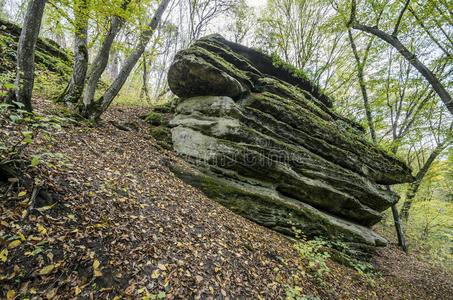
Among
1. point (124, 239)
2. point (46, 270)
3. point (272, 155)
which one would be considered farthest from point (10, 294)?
point (272, 155)

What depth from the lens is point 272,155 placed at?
310 inches

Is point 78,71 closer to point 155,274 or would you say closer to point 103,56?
point 103,56

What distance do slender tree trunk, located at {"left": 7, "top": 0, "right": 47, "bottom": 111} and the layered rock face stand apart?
4454mm

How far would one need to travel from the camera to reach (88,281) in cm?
220

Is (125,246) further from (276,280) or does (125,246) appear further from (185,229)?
(276,280)

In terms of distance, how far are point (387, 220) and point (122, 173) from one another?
64.6 feet

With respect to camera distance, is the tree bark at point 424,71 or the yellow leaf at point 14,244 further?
the tree bark at point 424,71

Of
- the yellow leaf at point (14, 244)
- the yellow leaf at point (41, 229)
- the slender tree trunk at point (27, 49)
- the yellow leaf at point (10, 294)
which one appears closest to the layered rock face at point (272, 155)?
the yellow leaf at point (41, 229)

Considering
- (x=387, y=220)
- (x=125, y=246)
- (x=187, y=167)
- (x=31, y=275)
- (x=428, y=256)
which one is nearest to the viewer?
(x=31, y=275)

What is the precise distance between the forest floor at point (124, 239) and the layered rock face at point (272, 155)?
1289mm

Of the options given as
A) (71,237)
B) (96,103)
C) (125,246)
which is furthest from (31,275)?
(96,103)

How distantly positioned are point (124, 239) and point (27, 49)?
4.88 m

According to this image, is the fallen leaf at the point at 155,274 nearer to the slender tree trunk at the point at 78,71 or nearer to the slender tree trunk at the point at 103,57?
the slender tree trunk at the point at 103,57

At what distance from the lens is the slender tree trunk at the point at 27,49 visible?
12.4ft
